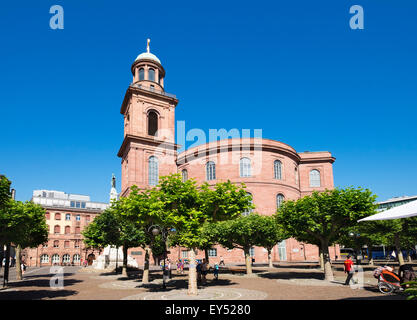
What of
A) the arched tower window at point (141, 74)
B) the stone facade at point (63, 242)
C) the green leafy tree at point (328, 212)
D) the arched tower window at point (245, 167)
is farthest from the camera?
the stone facade at point (63, 242)

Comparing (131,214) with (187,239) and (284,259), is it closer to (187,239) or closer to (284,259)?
(187,239)

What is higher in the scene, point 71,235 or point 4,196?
point 4,196

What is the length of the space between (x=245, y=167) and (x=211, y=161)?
528 centimetres

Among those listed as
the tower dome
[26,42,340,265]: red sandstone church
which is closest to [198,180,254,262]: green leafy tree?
[26,42,340,265]: red sandstone church

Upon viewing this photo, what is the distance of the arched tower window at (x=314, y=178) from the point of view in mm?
53156

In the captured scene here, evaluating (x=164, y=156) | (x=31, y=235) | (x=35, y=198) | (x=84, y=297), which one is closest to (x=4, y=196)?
(x=84, y=297)

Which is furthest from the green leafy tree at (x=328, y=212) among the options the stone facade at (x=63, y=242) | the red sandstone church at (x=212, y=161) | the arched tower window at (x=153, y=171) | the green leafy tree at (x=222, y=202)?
the stone facade at (x=63, y=242)

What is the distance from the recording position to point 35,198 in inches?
2908

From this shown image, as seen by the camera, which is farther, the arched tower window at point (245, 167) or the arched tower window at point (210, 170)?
the arched tower window at point (210, 170)

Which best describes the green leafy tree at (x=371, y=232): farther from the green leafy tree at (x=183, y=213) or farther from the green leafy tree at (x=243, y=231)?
the green leafy tree at (x=183, y=213)

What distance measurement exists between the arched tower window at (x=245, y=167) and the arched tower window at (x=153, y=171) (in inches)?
519

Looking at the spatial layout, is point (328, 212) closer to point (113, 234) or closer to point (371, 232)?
point (371, 232)

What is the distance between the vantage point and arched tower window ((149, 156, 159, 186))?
154 feet
